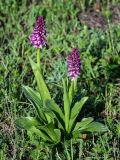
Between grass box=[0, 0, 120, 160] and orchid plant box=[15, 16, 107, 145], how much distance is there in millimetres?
98

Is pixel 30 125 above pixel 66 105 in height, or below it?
below

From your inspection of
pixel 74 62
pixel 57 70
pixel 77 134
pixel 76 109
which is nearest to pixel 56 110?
pixel 76 109

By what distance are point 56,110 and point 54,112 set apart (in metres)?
0.02

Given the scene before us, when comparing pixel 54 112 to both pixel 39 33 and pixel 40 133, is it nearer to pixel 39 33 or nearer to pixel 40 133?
pixel 40 133

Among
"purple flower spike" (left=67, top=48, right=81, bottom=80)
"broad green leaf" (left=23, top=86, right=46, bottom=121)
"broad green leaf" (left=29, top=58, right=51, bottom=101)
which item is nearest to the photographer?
"purple flower spike" (left=67, top=48, right=81, bottom=80)

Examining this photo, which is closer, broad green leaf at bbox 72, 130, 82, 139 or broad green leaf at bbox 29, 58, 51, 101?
broad green leaf at bbox 29, 58, 51, 101

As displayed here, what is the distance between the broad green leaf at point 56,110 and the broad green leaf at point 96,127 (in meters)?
0.19

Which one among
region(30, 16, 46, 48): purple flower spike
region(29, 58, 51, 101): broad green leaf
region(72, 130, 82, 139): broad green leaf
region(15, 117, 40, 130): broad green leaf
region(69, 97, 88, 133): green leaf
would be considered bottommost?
region(72, 130, 82, 139): broad green leaf

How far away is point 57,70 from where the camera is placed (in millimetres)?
3951

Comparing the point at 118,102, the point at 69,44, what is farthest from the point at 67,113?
the point at 69,44

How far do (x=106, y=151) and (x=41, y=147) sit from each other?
1.53 ft

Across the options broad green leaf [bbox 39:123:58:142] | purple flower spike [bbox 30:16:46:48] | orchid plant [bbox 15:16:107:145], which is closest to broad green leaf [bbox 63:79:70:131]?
orchid plant [bbox 15:16:107:145]

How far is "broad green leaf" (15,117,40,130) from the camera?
2933mm

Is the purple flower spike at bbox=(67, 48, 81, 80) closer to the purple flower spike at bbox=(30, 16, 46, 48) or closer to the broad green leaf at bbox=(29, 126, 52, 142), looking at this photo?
the purple flower spike at bbox=(30, 16, 46, 48)
